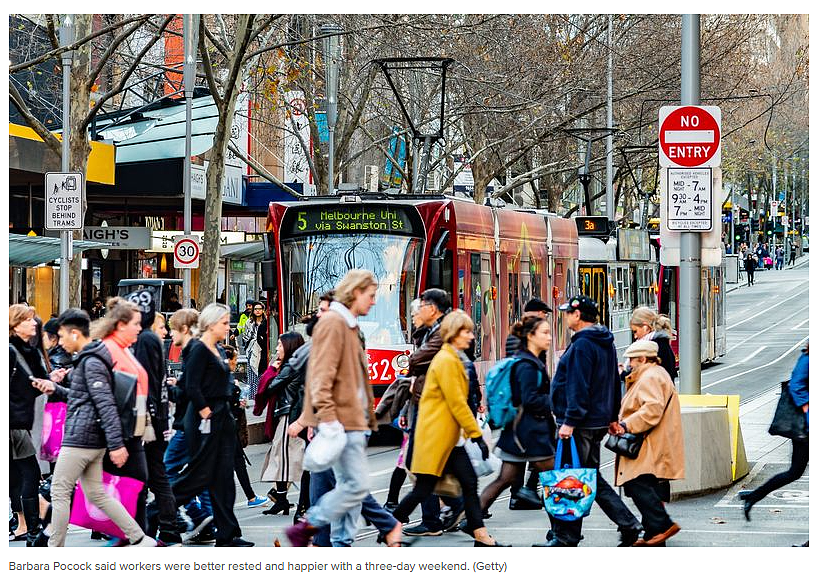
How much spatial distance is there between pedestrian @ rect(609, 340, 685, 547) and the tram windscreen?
26.2 ft

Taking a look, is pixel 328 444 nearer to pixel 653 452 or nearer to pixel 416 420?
pixel 416 420

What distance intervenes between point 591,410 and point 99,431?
10.6 ft

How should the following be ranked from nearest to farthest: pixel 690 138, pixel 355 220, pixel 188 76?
pixel 690 138 → pixel 355 220 → pixel 188 76

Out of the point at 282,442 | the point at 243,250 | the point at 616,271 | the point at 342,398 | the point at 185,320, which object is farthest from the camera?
the point at 243,250

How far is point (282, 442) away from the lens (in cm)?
1180

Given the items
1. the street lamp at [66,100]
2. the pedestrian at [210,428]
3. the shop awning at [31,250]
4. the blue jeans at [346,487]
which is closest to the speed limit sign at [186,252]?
the shop awning at [31,250]

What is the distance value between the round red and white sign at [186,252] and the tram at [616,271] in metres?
7.55

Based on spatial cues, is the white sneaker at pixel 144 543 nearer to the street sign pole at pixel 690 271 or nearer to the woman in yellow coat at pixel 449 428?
the woman in yellow coat at pixel 449 428

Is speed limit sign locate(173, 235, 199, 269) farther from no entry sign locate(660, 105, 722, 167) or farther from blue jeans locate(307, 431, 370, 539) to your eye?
blue jeans locate(307, 431, 370, 539)

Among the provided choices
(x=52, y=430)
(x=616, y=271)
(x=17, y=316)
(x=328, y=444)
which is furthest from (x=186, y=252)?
(x=328, y=444)

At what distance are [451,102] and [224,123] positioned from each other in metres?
17.5

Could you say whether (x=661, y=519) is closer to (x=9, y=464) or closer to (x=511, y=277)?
(x=9, y=464)
